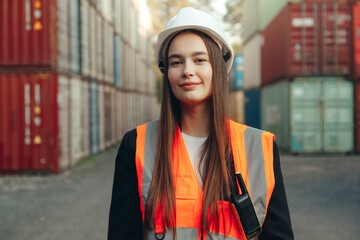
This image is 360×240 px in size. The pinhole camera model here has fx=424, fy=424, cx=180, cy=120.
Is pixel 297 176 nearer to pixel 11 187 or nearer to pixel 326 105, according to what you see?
pixel 326 105

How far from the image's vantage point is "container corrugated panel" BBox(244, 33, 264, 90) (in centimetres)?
1825

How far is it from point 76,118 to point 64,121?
4.16 feet

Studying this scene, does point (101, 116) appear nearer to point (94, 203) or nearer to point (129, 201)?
point (94, 203)

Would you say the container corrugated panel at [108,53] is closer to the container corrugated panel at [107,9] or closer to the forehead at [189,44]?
the container corrugated panel at [107,9]

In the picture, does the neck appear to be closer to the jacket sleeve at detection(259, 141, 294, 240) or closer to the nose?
the nose

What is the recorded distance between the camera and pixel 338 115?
13.2 m

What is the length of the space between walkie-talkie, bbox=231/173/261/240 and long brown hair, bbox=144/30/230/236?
0.05 meters

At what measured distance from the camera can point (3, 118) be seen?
9.72m

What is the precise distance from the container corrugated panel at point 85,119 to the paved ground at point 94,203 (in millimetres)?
1599

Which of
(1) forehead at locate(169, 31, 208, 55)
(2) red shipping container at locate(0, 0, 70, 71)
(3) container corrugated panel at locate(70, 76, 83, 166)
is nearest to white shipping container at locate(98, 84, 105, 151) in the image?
(3) container corrugated panel at locate(70, 76, 83, 166)

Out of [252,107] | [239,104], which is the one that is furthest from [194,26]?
[239,104]

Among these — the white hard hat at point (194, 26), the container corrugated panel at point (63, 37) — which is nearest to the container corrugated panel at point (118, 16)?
the container corrugated panel at point (63, 37)

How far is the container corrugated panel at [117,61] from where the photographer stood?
57.6 ft

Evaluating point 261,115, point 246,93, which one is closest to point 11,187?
point 261,115
